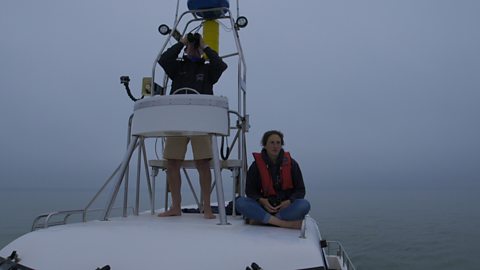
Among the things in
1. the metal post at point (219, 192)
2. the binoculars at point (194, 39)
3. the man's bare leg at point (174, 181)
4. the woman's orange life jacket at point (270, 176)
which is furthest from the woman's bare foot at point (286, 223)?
the binoculars at point (194, 39)

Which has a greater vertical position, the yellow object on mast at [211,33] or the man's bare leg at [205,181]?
the yellow object on mast at [211,33]

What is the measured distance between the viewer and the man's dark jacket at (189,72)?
4.50 metres

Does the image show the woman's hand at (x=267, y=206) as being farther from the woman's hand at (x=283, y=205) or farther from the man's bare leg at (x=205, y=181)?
the man's bare leg at (x=205, y=181)

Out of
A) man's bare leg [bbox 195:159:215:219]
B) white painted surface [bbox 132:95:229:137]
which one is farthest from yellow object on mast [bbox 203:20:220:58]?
man's bare leg [bbox 195:159:215:219]

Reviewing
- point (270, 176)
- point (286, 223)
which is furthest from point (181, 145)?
point (286, 223)

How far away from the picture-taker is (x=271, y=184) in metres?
3.88

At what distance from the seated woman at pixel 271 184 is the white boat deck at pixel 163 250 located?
0.64 metres

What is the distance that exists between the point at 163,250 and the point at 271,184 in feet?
5.34

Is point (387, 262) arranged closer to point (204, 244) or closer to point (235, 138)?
point (235, 138)

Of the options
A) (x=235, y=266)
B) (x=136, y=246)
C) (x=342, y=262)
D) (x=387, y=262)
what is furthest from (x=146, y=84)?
(x=387, y=262)

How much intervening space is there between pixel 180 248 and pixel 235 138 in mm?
2592

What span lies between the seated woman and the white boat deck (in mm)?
644

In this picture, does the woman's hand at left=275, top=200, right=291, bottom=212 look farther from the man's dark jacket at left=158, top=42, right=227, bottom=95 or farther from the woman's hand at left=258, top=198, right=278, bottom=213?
the man's dark jacket at left=158, top=42, right=227, bottom=95

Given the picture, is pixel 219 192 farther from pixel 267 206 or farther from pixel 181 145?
pixel 181 145
